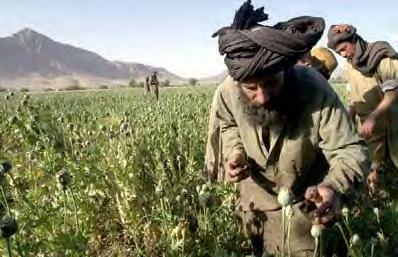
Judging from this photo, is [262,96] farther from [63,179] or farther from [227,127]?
[63,179]

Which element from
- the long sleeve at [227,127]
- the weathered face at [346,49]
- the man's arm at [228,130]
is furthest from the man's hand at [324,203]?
the weathered face at [346,49]

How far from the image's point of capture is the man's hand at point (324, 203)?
2.41 metres

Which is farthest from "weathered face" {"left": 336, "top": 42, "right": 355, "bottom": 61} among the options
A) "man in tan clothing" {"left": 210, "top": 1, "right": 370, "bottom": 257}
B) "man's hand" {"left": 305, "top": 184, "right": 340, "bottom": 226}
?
"man's hand" {"left": 305, "top": 184, "right": 340, "bottom": 226}

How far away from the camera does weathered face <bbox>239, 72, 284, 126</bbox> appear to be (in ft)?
9.04

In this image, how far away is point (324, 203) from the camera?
2.41 meters

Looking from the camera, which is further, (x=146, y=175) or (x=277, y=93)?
(x=146, y=175)

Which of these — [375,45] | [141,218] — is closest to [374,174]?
[375,45]

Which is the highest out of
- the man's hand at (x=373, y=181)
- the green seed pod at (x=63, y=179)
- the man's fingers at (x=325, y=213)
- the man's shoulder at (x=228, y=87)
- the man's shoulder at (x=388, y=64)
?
the man's shoulder at (x=388, y=64)

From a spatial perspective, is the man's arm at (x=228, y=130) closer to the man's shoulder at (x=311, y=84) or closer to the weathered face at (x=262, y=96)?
the weathered face at (x=262, y=96)

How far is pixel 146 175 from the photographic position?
4652 millimetres

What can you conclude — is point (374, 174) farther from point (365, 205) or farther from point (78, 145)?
point (78, 145)

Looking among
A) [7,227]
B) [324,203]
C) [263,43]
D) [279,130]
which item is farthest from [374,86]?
[7,227]

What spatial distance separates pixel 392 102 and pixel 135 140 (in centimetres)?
211

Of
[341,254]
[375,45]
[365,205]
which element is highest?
[375,45]
